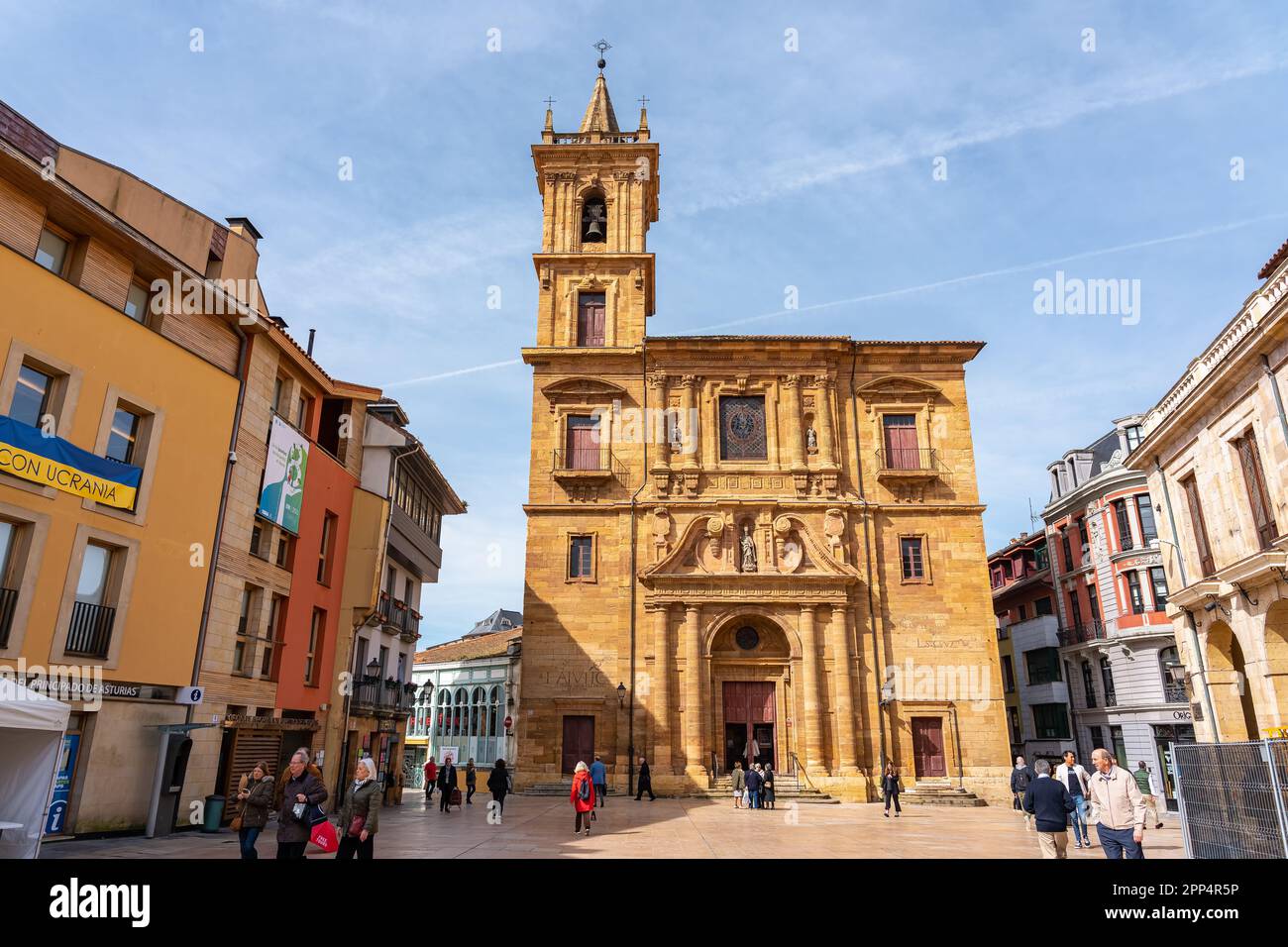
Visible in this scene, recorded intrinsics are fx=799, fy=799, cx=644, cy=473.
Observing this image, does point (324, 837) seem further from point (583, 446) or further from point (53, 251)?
point (583, 446)

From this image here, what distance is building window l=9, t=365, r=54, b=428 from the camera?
48.1 feet

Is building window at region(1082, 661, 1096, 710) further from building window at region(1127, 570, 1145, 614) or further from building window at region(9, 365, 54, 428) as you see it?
building window at region(9, 365, 54, 428)

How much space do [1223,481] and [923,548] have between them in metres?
14.3

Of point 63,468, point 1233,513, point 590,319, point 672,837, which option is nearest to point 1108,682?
point 1233,513

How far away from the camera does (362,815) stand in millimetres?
9781

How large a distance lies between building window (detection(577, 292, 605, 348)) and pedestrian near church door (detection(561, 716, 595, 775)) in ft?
55.6

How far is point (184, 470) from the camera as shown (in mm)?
18219

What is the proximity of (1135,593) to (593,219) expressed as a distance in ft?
103

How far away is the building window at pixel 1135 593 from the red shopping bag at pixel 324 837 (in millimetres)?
38539

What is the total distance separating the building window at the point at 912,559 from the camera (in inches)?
1319

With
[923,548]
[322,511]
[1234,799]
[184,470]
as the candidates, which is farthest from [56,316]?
[923,548]

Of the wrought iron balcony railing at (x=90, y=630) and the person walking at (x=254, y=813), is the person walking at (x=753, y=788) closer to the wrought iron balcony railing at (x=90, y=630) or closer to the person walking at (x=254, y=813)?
the person walking at (x=254, y=813)

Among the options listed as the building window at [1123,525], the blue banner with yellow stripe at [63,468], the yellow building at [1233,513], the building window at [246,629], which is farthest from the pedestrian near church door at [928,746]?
the blue banner with yellow stripe at [63,468]

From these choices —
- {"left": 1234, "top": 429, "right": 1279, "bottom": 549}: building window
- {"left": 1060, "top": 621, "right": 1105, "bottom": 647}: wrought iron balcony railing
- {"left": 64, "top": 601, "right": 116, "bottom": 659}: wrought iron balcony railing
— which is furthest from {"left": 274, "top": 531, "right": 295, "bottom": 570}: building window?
{"left": 1060, "top": 621, "right": 1105, "bottom": 647}: wrought iron balcony railing
